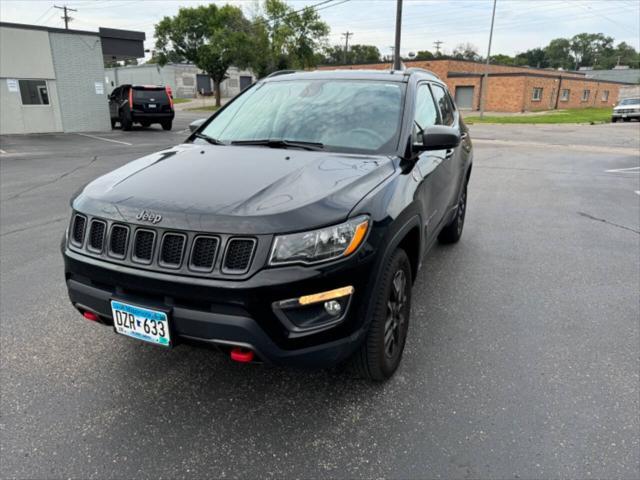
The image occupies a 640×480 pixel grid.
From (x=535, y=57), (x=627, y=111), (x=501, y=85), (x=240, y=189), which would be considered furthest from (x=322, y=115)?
(x=535, y=57)

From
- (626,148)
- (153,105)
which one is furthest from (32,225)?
(626,148)

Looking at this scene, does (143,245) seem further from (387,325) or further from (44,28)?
(44,28)

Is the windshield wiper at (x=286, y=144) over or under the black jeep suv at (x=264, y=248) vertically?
over

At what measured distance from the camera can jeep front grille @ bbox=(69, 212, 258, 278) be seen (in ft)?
6.87

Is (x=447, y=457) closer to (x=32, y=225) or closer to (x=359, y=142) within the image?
(x=359, y=142)

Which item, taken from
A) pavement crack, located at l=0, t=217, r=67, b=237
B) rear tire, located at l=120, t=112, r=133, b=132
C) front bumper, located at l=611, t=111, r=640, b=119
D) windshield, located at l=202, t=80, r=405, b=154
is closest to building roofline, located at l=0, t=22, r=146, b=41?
rear tire, located at l=120, t=112, r=133, b=132

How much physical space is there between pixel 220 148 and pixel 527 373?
2366mm

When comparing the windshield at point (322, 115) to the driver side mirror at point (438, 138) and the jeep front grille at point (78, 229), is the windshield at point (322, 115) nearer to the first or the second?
the driver side mirror at point (438, 138)

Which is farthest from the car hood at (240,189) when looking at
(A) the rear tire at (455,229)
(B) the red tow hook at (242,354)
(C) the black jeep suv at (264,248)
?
(A) the rear tire at (455,229)

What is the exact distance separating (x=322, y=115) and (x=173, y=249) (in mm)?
1610

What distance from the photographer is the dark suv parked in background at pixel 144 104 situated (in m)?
20.5

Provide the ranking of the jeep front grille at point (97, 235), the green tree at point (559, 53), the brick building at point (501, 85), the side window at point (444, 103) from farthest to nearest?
the green tree at point (559, 53)
the brick building at point (501, 85)
the side window at point (444, 103)
the jeep front grille at point (97, 235)

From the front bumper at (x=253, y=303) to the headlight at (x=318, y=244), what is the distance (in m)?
0.04

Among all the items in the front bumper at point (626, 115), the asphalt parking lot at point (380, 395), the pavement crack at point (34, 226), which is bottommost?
the pavement crack at point (34, 226)
